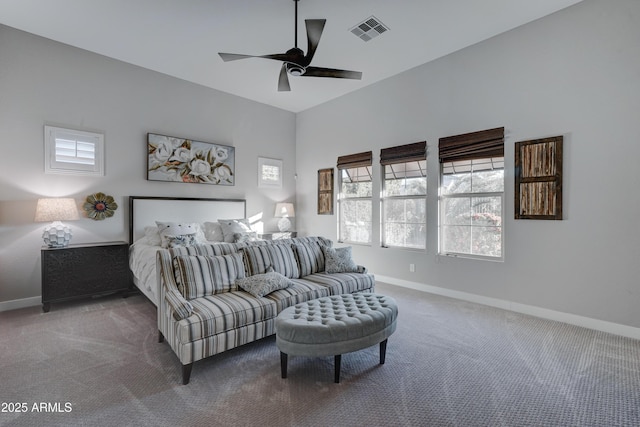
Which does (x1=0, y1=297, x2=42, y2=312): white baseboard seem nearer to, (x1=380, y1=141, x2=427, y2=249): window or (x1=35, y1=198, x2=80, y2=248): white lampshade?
(x1=35, y1=198, x2=80, y2=248): white lampshade

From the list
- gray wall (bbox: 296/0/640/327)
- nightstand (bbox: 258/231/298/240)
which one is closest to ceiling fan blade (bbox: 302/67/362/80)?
gray wall (bbox: 296/0/640/327)

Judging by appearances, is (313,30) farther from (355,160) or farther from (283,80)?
(355,160)

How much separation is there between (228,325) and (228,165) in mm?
3851

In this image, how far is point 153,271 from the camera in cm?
323

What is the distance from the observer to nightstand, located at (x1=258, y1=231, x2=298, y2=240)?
5852mm

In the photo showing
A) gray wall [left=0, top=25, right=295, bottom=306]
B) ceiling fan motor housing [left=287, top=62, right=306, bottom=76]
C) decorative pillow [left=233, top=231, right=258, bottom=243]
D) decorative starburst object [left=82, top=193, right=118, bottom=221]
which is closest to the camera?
ceiling fan motor housing [left=287, top=62, right=306, bottom=76]

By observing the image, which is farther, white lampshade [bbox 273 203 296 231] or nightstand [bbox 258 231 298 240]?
white lampshade [bbox 273 203 296 231]

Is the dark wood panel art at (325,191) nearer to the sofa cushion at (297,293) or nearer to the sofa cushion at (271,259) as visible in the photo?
the sofa cushion at (271,259)

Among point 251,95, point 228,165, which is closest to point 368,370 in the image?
point 228,165

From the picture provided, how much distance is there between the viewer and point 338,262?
3.72 metres

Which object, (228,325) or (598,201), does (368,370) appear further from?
(598,201)

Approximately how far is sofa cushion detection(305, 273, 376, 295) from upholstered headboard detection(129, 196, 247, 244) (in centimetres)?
267

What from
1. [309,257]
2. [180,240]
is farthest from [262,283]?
[180,240]

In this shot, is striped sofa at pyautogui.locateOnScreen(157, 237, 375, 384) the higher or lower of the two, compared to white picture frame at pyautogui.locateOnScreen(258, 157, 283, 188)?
lower
